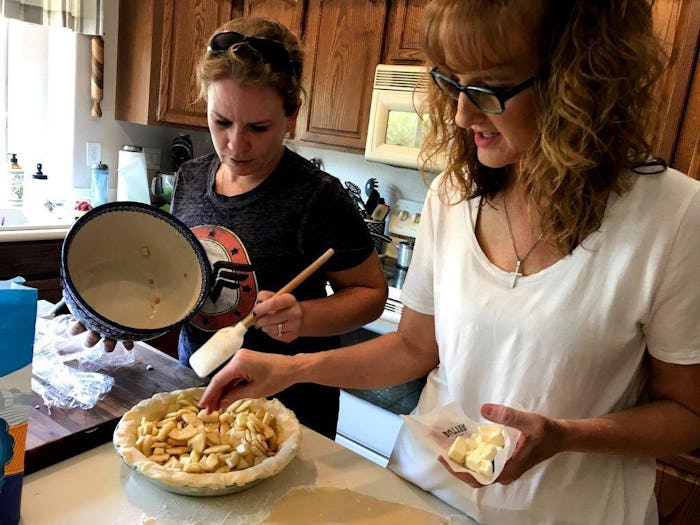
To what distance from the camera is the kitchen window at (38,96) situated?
2.49 meters

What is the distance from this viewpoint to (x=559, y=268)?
2.52 ft

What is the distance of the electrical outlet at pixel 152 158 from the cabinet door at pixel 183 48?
363 mm

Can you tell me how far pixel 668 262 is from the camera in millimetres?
706

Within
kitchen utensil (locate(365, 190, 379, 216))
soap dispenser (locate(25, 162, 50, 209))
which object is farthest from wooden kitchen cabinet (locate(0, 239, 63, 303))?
kitchen utensil (locate(365, 190, 379, 216))

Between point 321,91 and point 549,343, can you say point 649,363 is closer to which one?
point 549,343

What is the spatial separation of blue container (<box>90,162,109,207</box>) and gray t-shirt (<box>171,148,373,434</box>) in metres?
1.60

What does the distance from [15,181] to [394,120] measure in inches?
64.4

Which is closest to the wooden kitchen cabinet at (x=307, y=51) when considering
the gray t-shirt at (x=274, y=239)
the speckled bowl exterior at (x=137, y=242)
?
the gray t-shirt at (x=274, y=239)

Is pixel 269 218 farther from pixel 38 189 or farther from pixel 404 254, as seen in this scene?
pixel 38 189

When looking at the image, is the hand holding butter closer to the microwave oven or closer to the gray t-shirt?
the gray t-shirt

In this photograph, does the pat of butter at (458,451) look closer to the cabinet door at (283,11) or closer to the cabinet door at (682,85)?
the cabinet door at (682,85)

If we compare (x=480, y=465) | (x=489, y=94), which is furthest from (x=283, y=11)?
(x=480, y=465)

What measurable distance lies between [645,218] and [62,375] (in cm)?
95

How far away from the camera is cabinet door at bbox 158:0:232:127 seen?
8.18 ft
